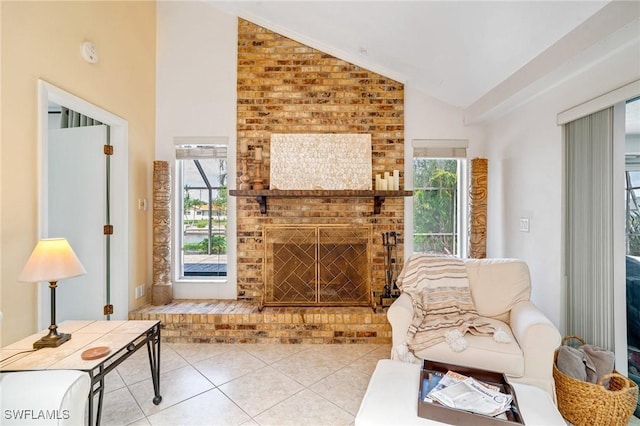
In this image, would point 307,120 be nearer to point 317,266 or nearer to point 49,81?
point 317,266

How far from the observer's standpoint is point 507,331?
2.00 metres

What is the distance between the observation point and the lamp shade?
1556 mm

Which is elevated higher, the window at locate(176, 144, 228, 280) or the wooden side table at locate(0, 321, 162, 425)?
the window at locate(176, 144, 228, 280)

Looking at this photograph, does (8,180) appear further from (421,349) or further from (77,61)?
(421,349)

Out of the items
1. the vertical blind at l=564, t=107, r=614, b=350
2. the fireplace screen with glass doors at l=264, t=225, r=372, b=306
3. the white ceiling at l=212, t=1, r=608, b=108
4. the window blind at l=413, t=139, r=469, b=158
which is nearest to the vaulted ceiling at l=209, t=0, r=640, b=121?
the white ceiling at l=212, t=1, r=608, b=108

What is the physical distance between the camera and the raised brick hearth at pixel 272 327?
9.37 feet

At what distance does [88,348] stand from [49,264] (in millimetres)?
516

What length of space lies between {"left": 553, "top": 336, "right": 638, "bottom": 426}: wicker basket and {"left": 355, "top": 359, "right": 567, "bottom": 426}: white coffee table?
0.59 metres

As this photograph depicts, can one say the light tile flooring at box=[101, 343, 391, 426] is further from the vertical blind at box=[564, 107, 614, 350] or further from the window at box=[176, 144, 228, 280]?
the vertical blind at box=[564, 107, 614, 350]

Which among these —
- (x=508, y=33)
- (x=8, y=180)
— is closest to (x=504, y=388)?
(x=508, y=33)

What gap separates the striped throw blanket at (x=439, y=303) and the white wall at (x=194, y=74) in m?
2.46

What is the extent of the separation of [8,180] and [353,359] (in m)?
2.81

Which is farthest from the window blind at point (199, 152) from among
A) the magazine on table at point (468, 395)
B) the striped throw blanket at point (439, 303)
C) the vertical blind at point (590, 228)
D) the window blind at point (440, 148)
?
the vertical blind at point (590, 228)

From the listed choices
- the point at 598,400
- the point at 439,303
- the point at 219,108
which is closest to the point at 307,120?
the point at 219,108
